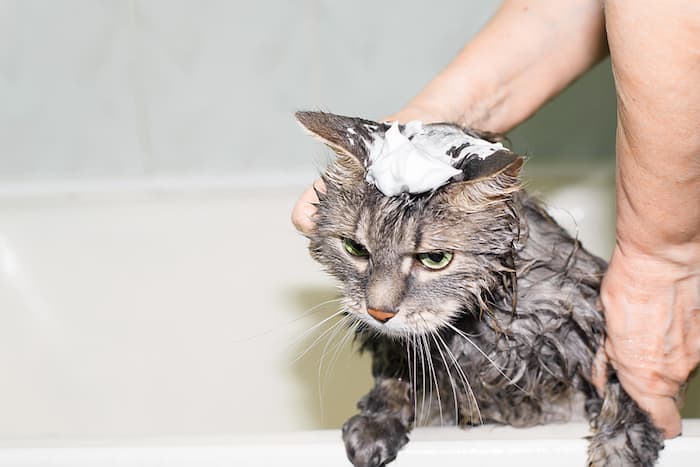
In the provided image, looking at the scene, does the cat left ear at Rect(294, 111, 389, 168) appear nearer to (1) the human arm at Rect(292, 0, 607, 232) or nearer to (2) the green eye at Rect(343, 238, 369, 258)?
(2) the green eye at Rect(343, 238, 369, 258)

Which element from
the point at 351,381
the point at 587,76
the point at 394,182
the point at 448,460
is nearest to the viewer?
the point at 394,182

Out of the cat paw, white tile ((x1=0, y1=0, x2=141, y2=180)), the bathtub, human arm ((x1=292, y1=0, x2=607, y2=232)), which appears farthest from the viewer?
white tile ((x1=0, y1=0, x2=141, y2=180))

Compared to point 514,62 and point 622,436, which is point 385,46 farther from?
point 622,436

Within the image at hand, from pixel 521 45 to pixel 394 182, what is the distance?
567mm

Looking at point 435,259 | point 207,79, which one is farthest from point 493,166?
point 207,79

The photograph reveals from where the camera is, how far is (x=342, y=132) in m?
1.12

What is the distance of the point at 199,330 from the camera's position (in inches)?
85.8

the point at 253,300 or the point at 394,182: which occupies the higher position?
the point at 394,182

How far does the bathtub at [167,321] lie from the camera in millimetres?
2100

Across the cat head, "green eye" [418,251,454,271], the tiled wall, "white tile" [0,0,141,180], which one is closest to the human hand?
the cat head

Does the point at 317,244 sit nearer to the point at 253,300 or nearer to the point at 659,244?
the point at 659,244

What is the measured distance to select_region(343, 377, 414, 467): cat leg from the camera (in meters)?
1.21

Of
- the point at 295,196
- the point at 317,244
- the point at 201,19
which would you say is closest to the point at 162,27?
the point at 201,19

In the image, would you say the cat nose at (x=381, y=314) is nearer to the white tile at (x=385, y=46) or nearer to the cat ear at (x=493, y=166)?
the cat ear at (x=493, y=166)
